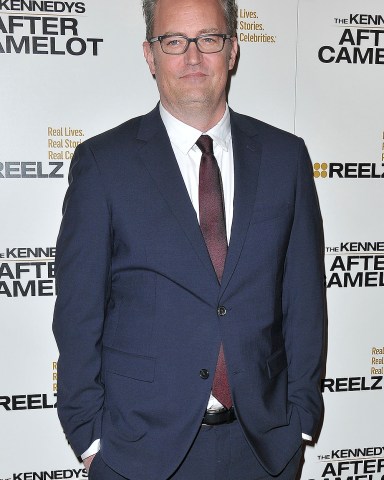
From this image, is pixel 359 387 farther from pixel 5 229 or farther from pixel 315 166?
pixel 5 229

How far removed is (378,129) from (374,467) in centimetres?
152

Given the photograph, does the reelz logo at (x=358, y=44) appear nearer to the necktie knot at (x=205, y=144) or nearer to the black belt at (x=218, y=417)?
the necktie knot at (x=205, y=144)

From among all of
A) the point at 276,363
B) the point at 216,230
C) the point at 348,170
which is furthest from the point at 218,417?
the point at 348,170

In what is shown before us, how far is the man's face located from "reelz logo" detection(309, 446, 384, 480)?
1.74 meters

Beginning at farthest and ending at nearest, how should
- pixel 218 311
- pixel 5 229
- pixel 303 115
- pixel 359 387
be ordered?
pixel 359 387 < pixel 303 115 < pixel 5 229 < pixel 218 311

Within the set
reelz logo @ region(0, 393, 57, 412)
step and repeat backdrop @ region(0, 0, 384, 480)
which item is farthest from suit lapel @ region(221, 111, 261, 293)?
reelz logo @ region(0, 393, 57, 412)

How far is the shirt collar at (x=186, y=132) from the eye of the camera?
1.74m

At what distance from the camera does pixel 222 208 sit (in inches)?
66.9

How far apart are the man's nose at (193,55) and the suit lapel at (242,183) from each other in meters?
0.25

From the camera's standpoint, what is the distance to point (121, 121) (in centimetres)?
227

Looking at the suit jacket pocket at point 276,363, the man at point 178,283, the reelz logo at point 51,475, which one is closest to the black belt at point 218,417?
the man at point 178,283

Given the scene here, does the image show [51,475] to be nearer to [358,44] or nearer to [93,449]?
[93,449]

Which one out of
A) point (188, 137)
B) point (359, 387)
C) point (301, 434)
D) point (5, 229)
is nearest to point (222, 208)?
point (188, 137)

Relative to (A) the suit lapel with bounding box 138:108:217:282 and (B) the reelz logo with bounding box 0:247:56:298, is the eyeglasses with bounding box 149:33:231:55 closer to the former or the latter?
(A) the suit lapel with bounding box 138:108:217:282
